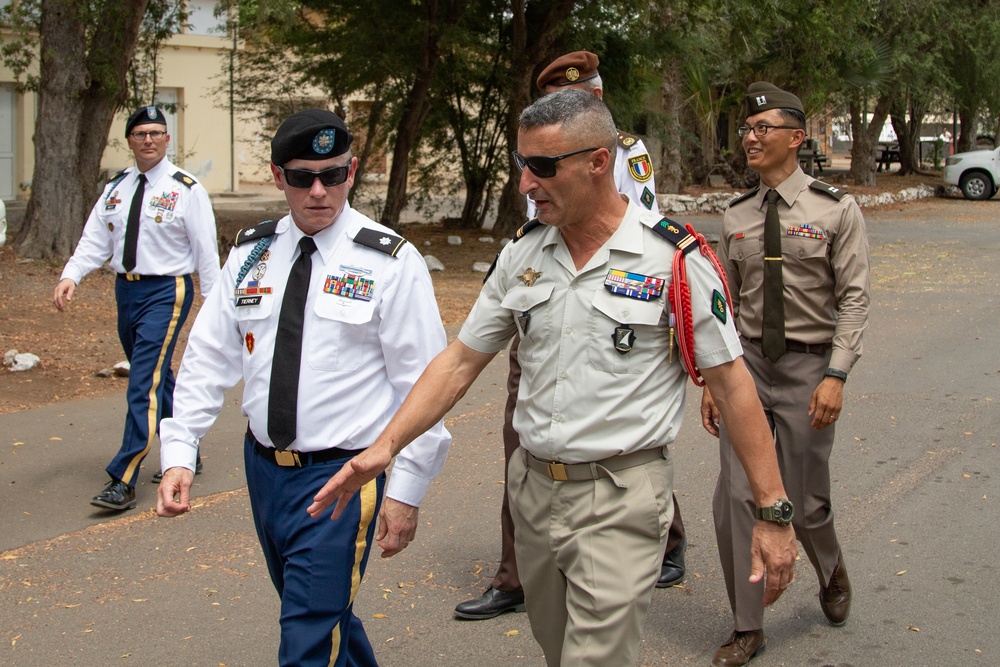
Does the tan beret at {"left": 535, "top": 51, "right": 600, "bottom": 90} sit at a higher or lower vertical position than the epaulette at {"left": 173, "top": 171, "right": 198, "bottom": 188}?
higher

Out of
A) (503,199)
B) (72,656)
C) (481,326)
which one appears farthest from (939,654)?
(503,199)

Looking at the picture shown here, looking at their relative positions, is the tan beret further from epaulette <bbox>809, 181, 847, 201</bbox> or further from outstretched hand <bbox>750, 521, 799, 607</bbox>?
outstretched hand <bbox>750, 521, 799, 607</bbox>

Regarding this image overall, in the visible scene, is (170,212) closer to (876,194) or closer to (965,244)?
(965,244)

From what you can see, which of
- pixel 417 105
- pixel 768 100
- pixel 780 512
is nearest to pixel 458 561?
pixel 768 100

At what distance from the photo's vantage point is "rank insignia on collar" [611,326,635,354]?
115 inches

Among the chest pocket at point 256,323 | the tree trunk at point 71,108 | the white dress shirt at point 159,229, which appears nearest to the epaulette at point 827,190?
the chest pocket at point 256,323

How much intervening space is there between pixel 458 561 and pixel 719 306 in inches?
108

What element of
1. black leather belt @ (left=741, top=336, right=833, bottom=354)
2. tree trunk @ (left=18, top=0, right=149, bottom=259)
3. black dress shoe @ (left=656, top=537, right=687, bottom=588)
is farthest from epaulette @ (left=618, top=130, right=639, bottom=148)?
tree trunk @ (left=18, top=0, right=149, bottom=259)

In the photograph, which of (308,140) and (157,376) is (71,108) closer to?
(157,376)

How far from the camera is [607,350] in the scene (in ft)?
9.65

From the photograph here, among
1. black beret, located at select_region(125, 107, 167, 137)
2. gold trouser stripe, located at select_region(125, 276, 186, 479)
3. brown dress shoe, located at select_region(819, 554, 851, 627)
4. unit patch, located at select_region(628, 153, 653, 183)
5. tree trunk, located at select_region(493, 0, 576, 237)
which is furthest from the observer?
tree trunk, located at select_region(493, 0, 576, 237)

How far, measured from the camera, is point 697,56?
19703 millimetres

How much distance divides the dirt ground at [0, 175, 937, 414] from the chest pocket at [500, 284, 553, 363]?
5.99 m

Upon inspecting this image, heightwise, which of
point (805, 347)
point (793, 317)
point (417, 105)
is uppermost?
point (417, 105)
